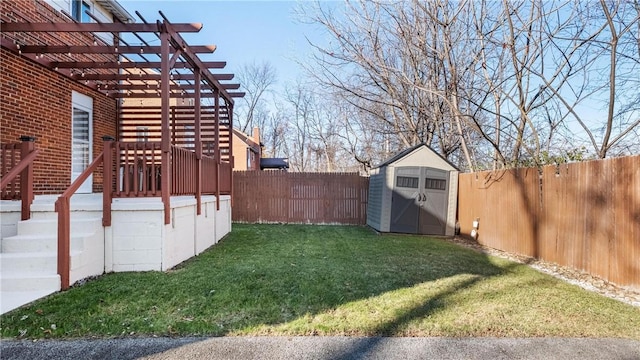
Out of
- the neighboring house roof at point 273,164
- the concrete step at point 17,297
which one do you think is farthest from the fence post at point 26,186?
the neighboring house roof at point 273,164

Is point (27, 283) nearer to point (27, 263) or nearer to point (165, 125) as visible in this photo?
point (27, 263)

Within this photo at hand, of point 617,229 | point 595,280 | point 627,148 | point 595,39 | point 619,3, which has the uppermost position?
point 619,3

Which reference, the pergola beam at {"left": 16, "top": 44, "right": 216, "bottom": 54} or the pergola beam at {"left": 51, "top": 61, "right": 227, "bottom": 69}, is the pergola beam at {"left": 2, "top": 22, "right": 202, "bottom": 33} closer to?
the pergola beam at {"left": 16, "top": 44, "right": 216, "bottom": 54}

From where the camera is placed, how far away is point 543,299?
3967 mm

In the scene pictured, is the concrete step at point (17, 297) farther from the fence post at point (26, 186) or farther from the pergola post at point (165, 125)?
the pergola post at point (165, 125)

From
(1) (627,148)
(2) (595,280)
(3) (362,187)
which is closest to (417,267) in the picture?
(2) (595,280)

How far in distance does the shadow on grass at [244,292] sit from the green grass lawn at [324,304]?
0.01 metres

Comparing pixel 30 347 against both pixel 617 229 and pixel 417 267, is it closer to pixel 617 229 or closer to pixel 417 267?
pixel 417 267

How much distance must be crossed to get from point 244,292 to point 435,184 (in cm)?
690

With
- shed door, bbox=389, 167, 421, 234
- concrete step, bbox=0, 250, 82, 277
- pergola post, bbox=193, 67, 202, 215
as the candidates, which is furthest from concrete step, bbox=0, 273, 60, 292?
shed door, bbox=389, 167, 421, 234

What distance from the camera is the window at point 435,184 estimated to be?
953 centimetres

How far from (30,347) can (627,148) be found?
9.30m

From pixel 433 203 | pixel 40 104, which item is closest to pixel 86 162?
pixel 40 104

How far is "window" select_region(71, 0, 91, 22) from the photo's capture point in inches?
288
